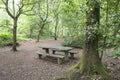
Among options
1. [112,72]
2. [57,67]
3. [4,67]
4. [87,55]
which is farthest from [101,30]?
[4,67]

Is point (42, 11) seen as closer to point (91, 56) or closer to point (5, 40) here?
point (5, 40)

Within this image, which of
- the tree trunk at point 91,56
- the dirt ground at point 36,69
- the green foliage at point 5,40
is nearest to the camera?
the tree trunk at point 91,56

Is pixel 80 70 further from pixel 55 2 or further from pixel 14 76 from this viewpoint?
pixel 55 2

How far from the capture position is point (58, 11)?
2067 cm

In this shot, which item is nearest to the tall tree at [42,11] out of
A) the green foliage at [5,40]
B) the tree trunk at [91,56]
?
the green foliage at [5,40]

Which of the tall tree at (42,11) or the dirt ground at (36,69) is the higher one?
the tall tree at (42,11)

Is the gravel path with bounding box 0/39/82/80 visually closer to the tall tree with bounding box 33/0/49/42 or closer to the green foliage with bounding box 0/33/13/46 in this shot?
the green foliage with bounding box 0/33/13/46

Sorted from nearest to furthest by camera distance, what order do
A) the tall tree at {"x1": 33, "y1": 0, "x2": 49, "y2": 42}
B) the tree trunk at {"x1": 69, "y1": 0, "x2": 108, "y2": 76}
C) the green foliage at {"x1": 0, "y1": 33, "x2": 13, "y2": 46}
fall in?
1. the tree trunk at {"x1": 69, "y1": 0, "x2": 108, "y2": 76}
2. the green foliage at {"x1": 0, "y1": 33, "x2": 13, "y2": 46}
3. the tall tree at {"x1": 33, "y1": 0, "x2": 49, "y2": 42}

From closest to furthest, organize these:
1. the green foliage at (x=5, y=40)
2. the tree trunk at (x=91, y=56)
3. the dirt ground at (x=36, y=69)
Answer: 1. the tree trunk at (x=91, y=56)
2. the dirt ground at (x=36, y=69)
3. the green foliage at (x=5, y=40)

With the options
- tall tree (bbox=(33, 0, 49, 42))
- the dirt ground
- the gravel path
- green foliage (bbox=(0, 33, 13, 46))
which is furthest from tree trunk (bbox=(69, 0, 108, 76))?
tall tree (bbox=(33, 0, 49, 42))

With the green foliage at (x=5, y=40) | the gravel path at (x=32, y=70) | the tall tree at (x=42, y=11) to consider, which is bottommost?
the gravel path at (x=32, y=70)

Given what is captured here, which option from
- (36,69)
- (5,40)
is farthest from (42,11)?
(36,69)

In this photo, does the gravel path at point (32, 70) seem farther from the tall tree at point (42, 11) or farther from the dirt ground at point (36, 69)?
the tall tree at point (42, 11)

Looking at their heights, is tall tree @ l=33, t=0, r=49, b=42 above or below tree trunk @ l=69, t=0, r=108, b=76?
above
